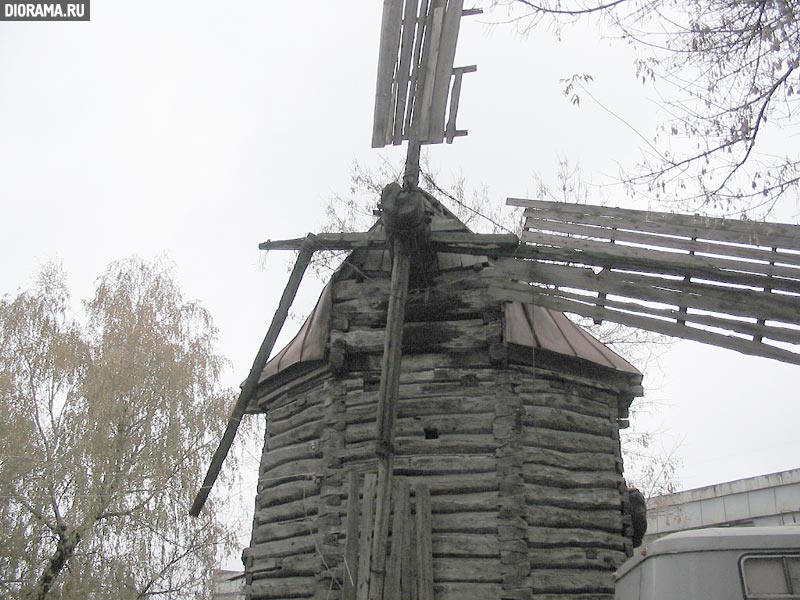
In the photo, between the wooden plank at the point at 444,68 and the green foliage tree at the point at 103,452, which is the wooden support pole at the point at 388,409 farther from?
Answer: the green foliage tree at the point at 103,452

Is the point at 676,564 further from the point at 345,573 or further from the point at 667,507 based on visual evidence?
the point at 667,507

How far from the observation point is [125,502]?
15453mm

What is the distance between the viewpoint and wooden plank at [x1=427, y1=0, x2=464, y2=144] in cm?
938

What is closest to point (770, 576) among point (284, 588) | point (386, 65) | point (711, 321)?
point (711, 321)

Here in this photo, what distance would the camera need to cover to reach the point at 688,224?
8.31m

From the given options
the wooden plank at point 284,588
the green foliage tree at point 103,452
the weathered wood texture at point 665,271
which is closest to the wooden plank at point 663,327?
the weathered wood texture at point 665,271

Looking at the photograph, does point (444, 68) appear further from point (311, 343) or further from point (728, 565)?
point (728, 565)

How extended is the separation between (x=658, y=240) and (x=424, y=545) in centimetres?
424

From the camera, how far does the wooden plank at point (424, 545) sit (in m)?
8.12

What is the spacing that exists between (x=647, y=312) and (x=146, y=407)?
12090mm

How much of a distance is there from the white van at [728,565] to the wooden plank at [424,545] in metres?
2.68

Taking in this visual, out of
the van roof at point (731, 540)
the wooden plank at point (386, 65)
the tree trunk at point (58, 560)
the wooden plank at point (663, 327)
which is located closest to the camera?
the van roof at point (731, 540)

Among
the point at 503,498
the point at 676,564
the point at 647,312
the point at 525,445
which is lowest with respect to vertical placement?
the point at 676,564

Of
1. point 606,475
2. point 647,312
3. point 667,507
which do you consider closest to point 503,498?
point 606,475
